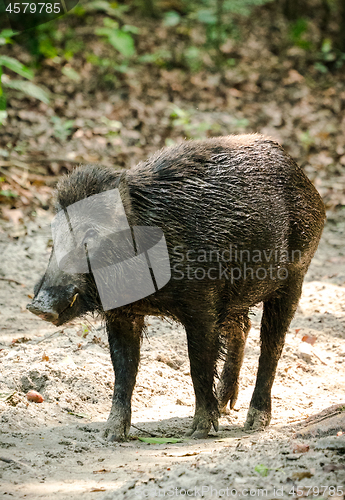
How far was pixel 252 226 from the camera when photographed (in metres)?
4.01

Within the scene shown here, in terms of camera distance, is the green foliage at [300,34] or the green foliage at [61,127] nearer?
the green foliage at [61,127]

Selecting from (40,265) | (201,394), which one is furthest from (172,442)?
(40,265)

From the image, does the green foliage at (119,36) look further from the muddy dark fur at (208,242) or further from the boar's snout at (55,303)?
the boar's snout at (55,303)

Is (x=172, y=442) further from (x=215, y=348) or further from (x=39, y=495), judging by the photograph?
(x=39, y=495)

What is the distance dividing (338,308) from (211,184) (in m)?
2.89

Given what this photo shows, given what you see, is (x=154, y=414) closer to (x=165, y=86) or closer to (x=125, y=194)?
(x=125, y=194)

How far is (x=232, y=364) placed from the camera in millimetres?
4777

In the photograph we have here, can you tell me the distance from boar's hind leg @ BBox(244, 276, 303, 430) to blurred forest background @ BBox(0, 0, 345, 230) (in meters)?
4.20

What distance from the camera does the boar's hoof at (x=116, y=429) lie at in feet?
12.7

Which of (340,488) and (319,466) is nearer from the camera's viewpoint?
(340,488)

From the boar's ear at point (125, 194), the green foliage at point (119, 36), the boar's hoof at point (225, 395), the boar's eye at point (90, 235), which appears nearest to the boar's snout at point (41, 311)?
the boar's eye at point (90, 235)

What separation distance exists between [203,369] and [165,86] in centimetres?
913

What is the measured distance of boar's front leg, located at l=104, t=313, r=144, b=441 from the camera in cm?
399

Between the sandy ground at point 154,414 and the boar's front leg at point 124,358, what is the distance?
20 centimetres
